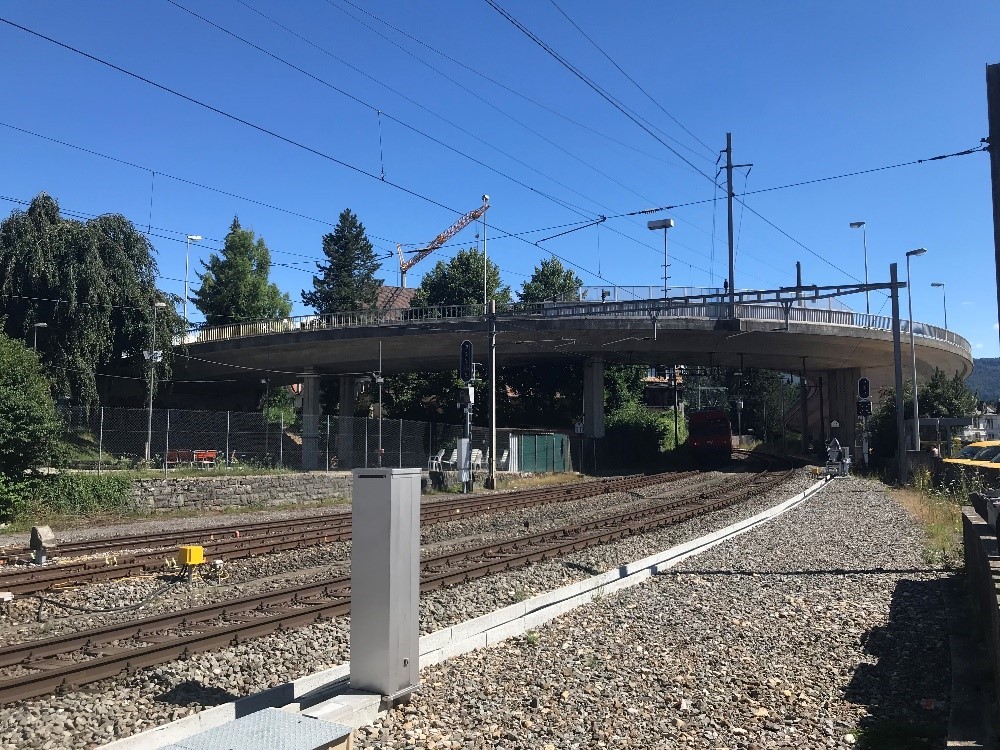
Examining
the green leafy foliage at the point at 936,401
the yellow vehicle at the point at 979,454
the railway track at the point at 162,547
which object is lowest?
the railway track at the point at 162,547

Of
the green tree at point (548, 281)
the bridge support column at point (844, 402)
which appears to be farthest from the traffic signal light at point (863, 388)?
the green tree at point (548, 281)

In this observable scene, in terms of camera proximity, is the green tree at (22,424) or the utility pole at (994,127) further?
the green tree at (22,424)

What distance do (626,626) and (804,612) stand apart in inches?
84.0

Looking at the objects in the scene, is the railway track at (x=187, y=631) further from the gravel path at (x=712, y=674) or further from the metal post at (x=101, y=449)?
the metal post at (x=101, y=449)

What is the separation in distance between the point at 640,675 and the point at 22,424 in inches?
686

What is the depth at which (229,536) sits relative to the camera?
1691 centimetres

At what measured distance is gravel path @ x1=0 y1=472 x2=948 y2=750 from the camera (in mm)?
5797

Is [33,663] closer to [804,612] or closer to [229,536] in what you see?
[804,612]

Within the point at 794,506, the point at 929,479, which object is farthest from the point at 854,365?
the point at 794,506

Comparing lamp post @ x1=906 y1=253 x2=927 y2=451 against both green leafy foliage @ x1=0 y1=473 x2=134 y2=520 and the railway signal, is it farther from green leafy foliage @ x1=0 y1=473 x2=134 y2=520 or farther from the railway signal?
green leafy foliage @ x1=0 y1=473 x2=134 y2=520

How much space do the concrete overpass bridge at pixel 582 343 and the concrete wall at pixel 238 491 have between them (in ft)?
24.9

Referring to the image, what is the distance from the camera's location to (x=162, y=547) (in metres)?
14.6

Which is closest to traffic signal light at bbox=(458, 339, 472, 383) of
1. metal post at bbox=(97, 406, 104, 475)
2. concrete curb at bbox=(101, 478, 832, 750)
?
A: metal post at bbox=(97, 406, 104, 475)

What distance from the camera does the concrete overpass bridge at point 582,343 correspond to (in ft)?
133
